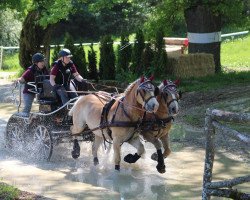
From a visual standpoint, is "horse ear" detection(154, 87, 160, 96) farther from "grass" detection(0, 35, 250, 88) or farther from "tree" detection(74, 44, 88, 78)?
"tree" detection(74, 44, 88, 78)

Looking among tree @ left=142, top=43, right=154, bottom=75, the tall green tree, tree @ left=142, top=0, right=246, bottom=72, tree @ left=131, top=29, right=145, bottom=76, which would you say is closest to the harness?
tree @ left=142, top=43, right=154, bottom=75

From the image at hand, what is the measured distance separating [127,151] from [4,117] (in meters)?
5.21

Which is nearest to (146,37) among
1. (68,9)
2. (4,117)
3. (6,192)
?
(68,9)

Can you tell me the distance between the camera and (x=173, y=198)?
8.69 m

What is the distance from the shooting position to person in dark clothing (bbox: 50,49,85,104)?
1136 cm

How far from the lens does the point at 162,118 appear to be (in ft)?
31.3

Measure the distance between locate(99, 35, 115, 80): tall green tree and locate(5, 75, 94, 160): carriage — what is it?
7.78 m

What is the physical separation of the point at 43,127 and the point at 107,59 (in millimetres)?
8747

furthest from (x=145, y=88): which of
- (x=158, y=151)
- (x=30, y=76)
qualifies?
(x=30, y=76)

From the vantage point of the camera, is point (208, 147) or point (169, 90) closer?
point (208, 147)

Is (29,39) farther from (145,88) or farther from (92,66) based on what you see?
(145,88)

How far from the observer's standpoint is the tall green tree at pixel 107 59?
65.0ft

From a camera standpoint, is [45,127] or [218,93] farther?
[218,93]

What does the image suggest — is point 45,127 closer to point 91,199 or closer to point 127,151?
point 127,151
